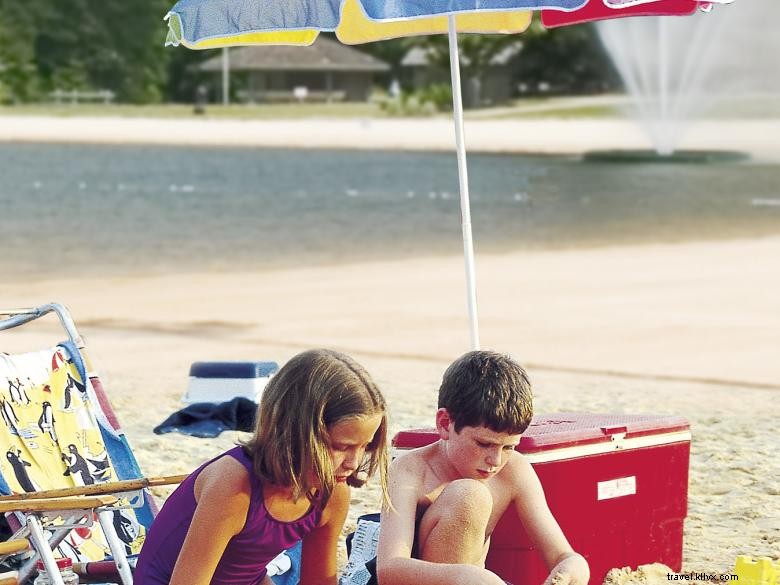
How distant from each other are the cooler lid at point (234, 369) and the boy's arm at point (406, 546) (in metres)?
2.87

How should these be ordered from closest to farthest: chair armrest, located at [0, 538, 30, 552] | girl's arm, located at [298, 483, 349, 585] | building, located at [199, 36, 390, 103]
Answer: girl's arm, located at [298, 483, 349, 585], chair armrest, located at [0, 538, 30, 552], building, located at [199, 36, 390, 103]

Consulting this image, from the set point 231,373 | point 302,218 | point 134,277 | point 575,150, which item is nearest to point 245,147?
point 575,150

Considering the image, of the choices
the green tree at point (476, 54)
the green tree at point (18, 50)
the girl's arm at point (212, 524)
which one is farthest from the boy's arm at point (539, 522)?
the green tree at point (18, 50)

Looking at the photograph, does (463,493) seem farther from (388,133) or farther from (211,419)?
(388,133)

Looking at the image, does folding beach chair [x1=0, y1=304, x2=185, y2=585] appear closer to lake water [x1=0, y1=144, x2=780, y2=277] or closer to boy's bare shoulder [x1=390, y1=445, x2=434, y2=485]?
boy's bare shoulder [x1=390, y1=445, x2=434, y2=485]

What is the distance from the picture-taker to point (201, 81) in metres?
79.1

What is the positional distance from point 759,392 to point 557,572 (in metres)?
4.69

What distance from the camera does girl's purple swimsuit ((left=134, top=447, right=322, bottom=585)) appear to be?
8.53 ft

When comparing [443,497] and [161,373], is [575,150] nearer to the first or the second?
[161,373]

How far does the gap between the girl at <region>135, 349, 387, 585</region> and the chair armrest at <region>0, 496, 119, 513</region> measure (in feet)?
1.21

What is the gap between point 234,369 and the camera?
6.10 metres

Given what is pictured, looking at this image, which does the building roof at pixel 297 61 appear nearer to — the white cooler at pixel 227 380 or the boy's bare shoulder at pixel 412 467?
the white cooler at pixel 227 380

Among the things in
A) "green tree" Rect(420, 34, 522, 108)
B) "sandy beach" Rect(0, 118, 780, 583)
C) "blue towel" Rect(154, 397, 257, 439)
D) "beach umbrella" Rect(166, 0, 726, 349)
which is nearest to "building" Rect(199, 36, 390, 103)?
"green tree" Rect(420, 34, 522, 108)

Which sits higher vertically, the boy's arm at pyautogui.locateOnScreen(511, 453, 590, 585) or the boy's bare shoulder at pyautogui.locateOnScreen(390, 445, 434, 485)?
the boy's bare shoulder at pyautogui.locateOnScreen(390, 445, 434, 485)
